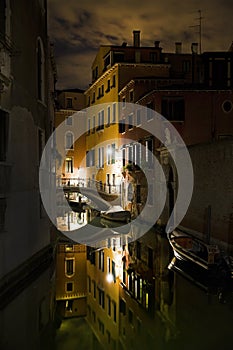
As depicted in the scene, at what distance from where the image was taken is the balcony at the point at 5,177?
7.53 meters

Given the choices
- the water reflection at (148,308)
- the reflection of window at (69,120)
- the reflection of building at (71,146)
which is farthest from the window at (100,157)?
the water reflection at (148,308)

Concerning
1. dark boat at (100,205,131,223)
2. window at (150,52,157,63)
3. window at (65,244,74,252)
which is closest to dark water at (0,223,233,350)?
window at (65,244,74,252)

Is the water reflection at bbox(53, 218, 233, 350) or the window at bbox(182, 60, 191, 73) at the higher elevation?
the window at bbox(182, 60, 191, 73)

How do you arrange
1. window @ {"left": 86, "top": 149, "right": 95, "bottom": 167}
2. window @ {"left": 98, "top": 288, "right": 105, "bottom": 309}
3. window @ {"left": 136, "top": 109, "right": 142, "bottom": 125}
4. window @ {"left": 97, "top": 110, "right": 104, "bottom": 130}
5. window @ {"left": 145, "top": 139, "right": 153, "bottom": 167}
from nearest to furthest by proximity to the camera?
1. window @ {"left": 98, "top": 288, "right": 105, "bottom": 309}
2. window @ {"left": 145, "top": 139, "right": 153, "bottom": 167}
3. window @ {"left": 136, "top": 109, "right": 142, "bottom": 125}
4. window @ {"left": 97, "top": 110, "right": 104, "bottom": 130}
5. window @ {"left": 86, "top": 149, "right": 95, "bottom": 167}

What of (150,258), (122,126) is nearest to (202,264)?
(150,258)

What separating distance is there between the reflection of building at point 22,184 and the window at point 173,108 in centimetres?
690

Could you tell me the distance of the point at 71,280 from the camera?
10.3m

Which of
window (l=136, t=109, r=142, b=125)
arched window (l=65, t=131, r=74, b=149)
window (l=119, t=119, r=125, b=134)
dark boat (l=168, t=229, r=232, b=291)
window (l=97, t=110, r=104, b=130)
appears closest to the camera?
dark boat (l=168, t=229, r=232, b=291)

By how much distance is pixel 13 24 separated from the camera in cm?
823

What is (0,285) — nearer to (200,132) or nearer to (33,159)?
(33,159)

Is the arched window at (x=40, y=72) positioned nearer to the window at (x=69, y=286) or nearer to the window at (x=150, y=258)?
the window at (x=69, y=286)

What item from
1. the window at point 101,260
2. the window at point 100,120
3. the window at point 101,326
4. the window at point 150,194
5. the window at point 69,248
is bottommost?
the window at point 101,326

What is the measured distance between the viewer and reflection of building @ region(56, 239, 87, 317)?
326 inches

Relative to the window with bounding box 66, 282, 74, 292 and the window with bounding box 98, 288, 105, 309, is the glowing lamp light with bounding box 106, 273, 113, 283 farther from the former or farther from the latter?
the window with bounding box 66, 282, 74, 292
